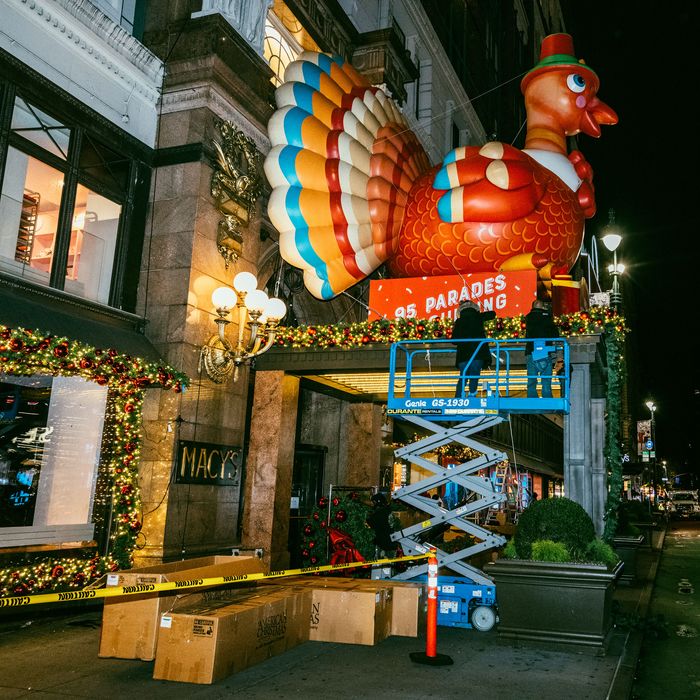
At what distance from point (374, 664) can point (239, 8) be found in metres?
12.4

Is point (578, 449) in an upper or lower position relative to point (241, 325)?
lower

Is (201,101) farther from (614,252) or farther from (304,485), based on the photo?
(614,252)

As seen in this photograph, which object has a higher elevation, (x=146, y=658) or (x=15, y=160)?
(x=15, y=160)

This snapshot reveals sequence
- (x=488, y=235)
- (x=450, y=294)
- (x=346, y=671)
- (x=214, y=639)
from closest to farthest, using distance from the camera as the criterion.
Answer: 1. (x=214, y=639)
2. (x=346, y=671)
3. (x=488, y=235)
4. (x=450, y=294)

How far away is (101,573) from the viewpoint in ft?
34.0

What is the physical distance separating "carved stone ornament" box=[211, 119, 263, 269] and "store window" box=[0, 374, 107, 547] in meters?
3.86

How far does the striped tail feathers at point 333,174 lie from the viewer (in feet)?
40.8

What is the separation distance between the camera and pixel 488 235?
12.6 m

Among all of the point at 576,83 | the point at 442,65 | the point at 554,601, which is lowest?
the point at 554,601

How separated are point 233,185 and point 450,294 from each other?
4.68m

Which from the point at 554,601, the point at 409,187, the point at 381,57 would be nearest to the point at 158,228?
the point at 409,187

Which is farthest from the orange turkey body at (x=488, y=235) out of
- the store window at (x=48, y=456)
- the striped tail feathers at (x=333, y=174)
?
the store window at (x=48, y=456)

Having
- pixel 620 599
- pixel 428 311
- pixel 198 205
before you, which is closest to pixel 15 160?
pixel 198 205

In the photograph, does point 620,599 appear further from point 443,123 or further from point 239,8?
point 443,123
